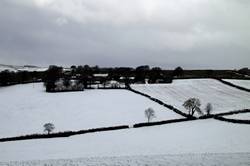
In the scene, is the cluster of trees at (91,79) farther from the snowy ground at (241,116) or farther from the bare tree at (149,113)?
the snowy ground at (241,116)

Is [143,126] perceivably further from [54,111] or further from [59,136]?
[54,111]

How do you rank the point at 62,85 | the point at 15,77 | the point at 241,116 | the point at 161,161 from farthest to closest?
1. the point at 15,77
2. the point at 62,85
3. the point at 241,116
4. the point at 161,161

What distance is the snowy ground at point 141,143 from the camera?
136 feet

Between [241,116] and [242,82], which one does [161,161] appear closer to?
[241,116]

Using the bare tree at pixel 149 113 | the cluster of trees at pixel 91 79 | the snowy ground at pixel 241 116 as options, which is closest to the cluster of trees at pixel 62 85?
the cluster of trees at pixel 91 79

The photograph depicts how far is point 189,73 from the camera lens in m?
145

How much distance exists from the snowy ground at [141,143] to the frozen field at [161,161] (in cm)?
210

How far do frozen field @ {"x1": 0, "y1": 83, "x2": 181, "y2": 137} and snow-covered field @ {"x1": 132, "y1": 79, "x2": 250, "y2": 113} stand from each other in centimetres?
699

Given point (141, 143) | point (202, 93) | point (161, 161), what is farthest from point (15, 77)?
point (161, 161)

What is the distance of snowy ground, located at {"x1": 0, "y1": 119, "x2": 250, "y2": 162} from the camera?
136 feet

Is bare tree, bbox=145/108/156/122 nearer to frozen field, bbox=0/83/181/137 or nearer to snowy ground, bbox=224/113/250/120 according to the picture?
frozen field, bbox=0/83/181/137

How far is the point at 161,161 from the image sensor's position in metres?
36.0

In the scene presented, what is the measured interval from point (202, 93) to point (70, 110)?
37363mm

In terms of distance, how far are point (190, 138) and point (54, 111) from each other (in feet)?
105
